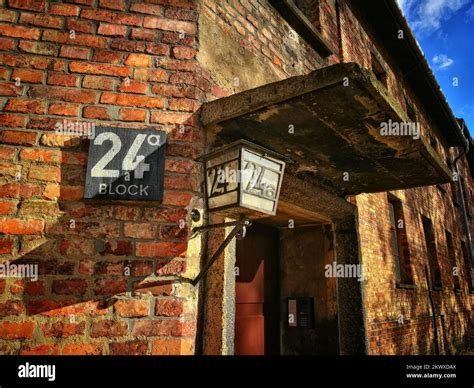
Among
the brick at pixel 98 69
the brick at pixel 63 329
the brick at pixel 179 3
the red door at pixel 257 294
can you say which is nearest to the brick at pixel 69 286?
the brick at pixel 63 329

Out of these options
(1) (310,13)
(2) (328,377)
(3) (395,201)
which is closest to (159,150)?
(2) (328,377)

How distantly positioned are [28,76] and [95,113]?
0.44 meters

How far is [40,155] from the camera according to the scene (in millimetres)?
1803

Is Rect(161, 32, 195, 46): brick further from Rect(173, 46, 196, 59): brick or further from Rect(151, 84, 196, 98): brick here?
Rect(151, 84, 196, 98): brick

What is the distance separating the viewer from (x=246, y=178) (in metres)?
1.64

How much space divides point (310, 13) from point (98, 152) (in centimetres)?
377

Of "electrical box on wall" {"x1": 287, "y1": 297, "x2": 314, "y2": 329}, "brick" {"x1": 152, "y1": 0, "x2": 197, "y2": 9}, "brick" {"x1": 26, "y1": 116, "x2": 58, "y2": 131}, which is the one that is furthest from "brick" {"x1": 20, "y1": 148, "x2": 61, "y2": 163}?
"electrical box on wall" {"x1": 287, "y1": 297, "x2": 314, "y2": 329}

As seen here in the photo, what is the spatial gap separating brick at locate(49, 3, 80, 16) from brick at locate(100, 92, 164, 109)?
23.3 inches

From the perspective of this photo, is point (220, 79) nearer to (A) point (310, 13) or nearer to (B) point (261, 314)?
(B) point (261, 314)

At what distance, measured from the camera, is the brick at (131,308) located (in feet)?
5.58

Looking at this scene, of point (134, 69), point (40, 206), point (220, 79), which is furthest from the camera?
point (220, 79)

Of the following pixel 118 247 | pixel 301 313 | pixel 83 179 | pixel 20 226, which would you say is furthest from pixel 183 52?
pixel 301 313

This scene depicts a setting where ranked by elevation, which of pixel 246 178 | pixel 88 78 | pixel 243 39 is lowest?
→ pixel 246 178

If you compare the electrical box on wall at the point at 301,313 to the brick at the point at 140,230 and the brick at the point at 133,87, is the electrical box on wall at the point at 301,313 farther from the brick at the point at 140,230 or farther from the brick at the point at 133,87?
the brick at the point at 133,87
